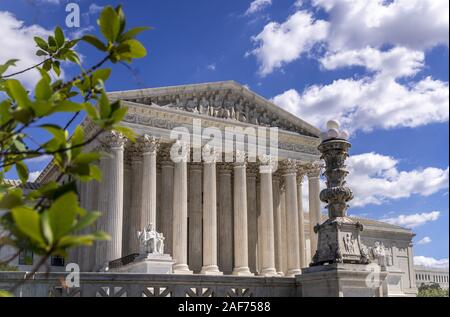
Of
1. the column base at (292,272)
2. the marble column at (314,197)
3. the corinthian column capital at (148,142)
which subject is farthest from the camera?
the marble column at (314,197)

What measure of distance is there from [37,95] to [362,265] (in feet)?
35.4

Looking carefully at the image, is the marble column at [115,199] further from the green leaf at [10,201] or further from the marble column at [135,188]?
the green leaf at [10,201]

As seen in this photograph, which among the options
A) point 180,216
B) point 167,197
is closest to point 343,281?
point 180,216

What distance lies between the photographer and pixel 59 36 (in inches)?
228

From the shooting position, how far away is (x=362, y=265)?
1308 centimetres

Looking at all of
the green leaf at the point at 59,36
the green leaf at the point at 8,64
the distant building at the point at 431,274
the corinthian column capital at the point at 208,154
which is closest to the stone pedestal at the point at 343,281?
the green leaf at the point at 59,36

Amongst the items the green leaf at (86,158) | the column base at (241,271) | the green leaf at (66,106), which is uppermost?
the column base at (241,271)

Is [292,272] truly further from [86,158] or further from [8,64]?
[86,158]

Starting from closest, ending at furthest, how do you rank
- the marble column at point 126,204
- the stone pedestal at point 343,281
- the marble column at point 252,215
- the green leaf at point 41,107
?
the green leaf at point 41,107
the stone pedestal at point 343,281
the marble column at point 126,204
the marble column at point 252,215

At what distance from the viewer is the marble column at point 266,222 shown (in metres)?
50.0

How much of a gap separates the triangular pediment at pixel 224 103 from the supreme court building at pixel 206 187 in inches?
3.7
